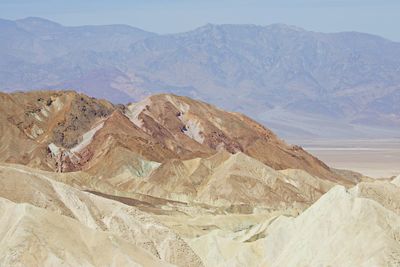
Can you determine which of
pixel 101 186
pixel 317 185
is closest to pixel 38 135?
pixel 101 186

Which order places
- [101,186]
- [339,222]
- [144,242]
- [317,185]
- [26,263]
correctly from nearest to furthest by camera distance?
[26,263]
[144,242]
[339,222]
[101,186]
[317,185]

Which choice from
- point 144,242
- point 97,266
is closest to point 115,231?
point 144,242

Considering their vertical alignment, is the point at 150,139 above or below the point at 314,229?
below

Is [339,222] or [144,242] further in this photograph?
[339,222]

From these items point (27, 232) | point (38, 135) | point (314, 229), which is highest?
point (27, 232)

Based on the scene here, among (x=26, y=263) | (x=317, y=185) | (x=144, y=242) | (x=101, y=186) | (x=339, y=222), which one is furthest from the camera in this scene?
(x=317, y=185)

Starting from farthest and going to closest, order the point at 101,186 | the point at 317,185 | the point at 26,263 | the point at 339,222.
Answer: the point at 317,185, the point at 101,186, the point at 339,222, the point at 26,263

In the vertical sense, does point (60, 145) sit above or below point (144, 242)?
below

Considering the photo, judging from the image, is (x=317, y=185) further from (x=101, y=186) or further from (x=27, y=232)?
(x=27, y=232)

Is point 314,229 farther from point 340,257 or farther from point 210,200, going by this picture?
point 210,200
